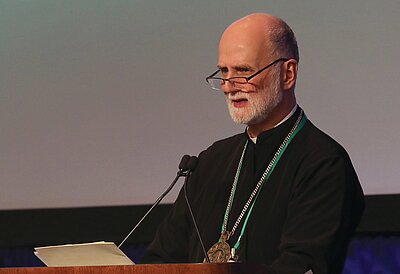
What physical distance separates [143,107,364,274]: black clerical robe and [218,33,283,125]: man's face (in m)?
0.15

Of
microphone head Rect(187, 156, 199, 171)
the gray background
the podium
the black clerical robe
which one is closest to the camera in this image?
the podium

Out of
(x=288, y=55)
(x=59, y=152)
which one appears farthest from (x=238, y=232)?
(x=59, y=152)

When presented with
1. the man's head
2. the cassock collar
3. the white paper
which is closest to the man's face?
the man's head

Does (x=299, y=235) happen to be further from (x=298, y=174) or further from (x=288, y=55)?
(x=288, y=55)

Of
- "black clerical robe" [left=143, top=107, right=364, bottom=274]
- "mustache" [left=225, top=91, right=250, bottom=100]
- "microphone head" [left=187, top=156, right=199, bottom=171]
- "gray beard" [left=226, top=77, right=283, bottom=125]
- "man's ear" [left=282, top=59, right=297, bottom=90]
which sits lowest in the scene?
"black clerical robe" [left=143, top=107, right=364, bottom=274]

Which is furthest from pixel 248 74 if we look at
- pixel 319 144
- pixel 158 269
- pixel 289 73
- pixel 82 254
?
pixel 158 269

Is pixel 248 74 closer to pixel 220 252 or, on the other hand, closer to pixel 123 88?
pixel 220 252

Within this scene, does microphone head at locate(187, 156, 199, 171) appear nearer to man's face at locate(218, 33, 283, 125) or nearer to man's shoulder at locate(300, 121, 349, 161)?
man's face at locate(218, 33, 283, 125)

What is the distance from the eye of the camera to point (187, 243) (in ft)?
10.8

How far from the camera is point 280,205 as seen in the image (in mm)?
3012

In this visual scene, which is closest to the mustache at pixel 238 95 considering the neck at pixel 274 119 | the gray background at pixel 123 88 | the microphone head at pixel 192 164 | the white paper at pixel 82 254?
the neck at pixel 274 119

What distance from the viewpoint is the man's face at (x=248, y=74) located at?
3053mm

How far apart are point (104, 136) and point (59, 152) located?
223 mm

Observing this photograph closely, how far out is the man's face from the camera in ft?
10.0
